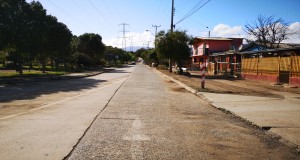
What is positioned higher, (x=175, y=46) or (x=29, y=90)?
(x=175, y=46)

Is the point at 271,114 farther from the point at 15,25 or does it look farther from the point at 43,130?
the point at 15,25

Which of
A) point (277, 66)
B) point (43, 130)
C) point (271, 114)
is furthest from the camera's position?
point (277, 66)

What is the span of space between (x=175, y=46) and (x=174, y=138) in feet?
120

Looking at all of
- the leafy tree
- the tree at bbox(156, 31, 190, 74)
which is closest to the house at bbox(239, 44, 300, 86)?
the tree at bbox(156, 31, 190, 74)

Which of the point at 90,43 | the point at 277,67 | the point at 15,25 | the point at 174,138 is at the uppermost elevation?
the point at 90,43

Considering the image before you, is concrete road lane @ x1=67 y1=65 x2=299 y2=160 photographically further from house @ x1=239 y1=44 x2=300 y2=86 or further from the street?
house @ x1=239 y1=44 x2=300 y2=86

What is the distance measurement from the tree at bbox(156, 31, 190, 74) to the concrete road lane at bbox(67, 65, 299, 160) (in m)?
33.4

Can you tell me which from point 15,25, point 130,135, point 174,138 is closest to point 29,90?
point 130,135

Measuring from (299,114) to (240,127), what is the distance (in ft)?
9.65

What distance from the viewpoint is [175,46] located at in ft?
141

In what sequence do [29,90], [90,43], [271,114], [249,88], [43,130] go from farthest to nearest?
[90,43]
[249,88]
[29,90]
[271,114]
[43,130]

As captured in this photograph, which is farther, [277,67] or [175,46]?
[175,46]

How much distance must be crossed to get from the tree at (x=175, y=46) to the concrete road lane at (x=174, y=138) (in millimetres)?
33360

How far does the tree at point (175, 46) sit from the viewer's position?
43.1 metres
